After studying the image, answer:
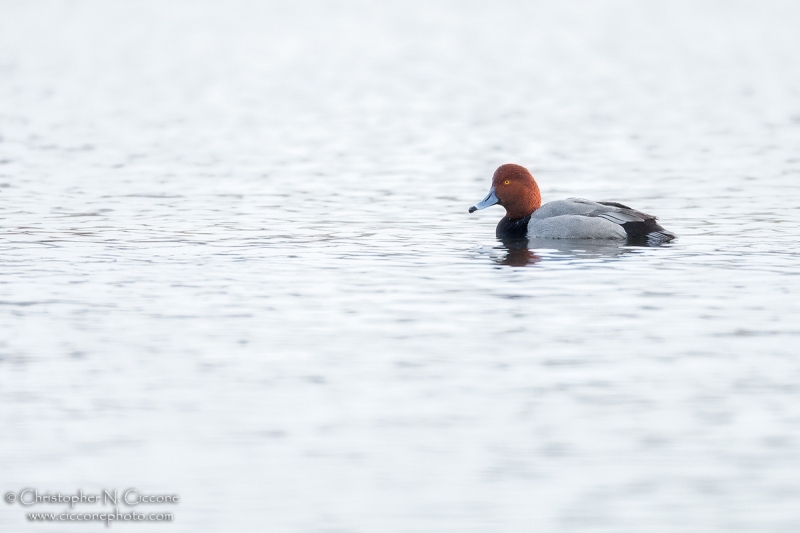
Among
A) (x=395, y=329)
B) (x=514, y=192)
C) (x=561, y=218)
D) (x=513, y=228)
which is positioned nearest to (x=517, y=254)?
(x=561, y=218)

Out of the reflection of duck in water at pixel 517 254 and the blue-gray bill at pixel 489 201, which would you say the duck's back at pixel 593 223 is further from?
the blue-gray bill at pixel 489 201

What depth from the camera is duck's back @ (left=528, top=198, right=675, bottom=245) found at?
12945mm

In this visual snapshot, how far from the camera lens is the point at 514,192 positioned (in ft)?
45.8

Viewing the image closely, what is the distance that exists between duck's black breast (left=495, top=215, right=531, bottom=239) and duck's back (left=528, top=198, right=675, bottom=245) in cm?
9

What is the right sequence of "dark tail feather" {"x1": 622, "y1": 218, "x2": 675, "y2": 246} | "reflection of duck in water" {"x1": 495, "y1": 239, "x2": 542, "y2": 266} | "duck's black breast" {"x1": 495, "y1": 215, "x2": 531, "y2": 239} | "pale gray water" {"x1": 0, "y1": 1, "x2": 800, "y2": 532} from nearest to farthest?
"pale gray water" {"x1": 0, "y1": 1, "x2": 800, "y2": 532}
"reflection of duck in water" {"x1": 495, "y1": 239, "x2": 542, "y2": 266}
"dark tail feather" {"x1": 622, "y1": 218, "x2": 675, "y2": 246}
"duck's black breast" {"x1": 495, "y1": 215, "x2": 531, "y2": 239}

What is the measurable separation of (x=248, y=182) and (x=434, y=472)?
40.7 ft

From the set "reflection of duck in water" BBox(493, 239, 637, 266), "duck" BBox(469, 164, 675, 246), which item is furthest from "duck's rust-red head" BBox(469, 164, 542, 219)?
"reflection of duck in water" BBox(493, 239, 637, 266)

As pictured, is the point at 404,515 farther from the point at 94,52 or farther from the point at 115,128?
the point at 94,52

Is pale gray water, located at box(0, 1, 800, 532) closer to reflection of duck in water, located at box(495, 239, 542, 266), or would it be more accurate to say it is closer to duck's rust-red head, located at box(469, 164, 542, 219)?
reflection of duck in water, located at box(495, 239, 542, 266)

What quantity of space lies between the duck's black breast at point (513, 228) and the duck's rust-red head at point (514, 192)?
0.32 ft

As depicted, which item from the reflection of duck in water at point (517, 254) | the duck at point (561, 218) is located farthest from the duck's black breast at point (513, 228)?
the reflection of duck in water at point (517, 254)

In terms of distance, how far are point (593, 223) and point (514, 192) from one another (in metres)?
1.13

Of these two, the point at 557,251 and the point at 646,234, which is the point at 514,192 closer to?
the point at 557,251

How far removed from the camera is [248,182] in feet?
60.6
